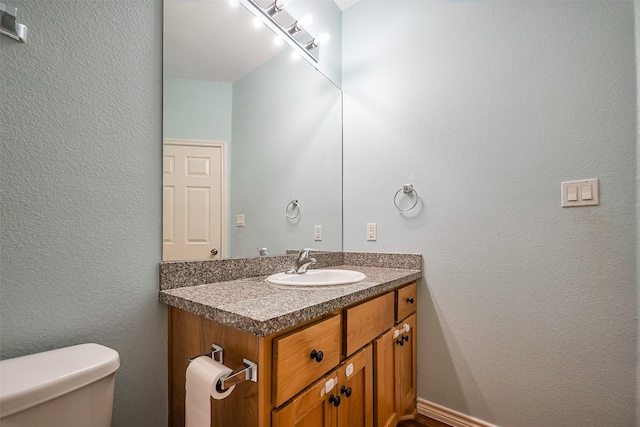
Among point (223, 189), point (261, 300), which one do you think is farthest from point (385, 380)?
point (223, 189)

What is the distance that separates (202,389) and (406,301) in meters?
1.07

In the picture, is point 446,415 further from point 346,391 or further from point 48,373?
point 48,373

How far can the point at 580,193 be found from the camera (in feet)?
4.00

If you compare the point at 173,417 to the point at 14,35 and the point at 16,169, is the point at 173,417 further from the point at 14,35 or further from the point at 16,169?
the point at 14,35

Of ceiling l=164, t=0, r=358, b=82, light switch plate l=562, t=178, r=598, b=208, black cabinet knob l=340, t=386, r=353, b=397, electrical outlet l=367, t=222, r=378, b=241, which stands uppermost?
ceiling l=164, t=0, r=358, b=82

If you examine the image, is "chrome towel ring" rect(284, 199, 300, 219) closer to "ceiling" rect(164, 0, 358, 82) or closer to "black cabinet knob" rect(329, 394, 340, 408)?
"ceiling" rect(164, 0, 358, 82)

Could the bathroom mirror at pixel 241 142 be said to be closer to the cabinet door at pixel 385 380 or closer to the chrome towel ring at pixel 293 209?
the chrome towel ring at pixel 293 209

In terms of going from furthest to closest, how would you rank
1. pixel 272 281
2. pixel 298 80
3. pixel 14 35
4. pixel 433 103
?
pixel 298 80 → pixel 433 103 → pixel 272 281 → pixel 14 35

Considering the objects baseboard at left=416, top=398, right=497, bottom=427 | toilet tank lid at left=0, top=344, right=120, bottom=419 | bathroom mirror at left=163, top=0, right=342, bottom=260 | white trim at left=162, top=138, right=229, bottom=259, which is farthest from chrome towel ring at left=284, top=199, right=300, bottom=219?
baseboard at left=416, top=398, right=497, bottom=427

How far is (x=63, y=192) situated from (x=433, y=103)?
5.54 ft

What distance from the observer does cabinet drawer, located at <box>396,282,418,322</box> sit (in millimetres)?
1397

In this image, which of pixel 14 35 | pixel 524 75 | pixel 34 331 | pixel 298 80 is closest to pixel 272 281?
pixel 34 331

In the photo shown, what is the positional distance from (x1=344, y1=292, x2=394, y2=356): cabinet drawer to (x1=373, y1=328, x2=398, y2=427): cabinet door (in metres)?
0.06

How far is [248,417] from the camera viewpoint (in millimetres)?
741
